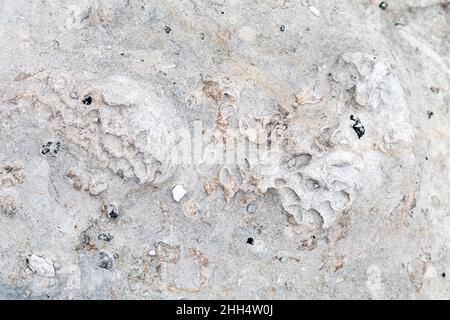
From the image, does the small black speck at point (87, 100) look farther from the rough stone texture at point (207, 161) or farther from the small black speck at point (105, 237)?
the small black speck at point (105, 237)

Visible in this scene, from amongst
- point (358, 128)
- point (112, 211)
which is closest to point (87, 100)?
point (112, 211)

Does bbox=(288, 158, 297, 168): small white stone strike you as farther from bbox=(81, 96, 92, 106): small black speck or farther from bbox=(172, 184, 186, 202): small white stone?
bbox=(81, 96, 92, 106): small black speck

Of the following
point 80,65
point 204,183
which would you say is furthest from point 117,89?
point 204,183

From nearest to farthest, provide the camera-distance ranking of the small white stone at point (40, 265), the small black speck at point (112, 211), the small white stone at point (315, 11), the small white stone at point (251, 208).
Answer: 1. the small white stone at point (40, 265)
2. the small black speck at point (112, 211)
3. the small white stone at point (251, 208)
4. the small white stone at point (315, 11)

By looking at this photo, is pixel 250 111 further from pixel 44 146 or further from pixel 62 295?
pixel 62 295

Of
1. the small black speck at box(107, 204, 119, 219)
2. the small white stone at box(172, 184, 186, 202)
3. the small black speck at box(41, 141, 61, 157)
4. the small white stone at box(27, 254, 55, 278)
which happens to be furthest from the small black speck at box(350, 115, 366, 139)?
the small white stone at box(27, 254, 55, 278)

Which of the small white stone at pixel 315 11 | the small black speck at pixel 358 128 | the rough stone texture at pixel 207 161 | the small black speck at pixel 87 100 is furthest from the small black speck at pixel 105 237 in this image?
the small white stone at pixel 315 11
